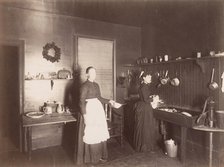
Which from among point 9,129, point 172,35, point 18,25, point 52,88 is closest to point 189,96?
point 172,35

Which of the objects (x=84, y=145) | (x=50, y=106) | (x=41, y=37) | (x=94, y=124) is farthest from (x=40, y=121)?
(x=41, y=37)

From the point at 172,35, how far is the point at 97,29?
72.8 inches

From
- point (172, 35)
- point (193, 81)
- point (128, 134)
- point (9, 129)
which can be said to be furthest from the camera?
point (9, 129)

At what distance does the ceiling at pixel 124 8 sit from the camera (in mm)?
4199

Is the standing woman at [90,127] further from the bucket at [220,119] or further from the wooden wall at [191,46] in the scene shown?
the wooden wall at [191,46]

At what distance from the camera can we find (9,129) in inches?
236

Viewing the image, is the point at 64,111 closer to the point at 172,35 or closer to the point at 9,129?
the point at 9,129

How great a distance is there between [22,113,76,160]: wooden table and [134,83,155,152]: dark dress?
1325 millimetres

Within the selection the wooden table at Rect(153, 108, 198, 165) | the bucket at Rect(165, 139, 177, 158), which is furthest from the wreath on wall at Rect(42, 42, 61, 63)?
the bucket at Rect(165, 139, 177, 158)

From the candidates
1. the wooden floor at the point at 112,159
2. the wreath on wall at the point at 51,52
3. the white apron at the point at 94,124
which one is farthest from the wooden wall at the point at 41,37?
the white apron at the point at 94,124

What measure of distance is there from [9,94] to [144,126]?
408cm

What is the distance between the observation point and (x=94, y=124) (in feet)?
11.9

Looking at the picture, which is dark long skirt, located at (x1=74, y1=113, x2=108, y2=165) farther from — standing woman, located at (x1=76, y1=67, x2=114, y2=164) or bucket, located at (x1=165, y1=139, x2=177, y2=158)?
bucket, located at (x1=165, y1=139, x2=177, y2=158)

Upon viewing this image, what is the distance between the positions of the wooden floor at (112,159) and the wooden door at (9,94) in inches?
63.8
